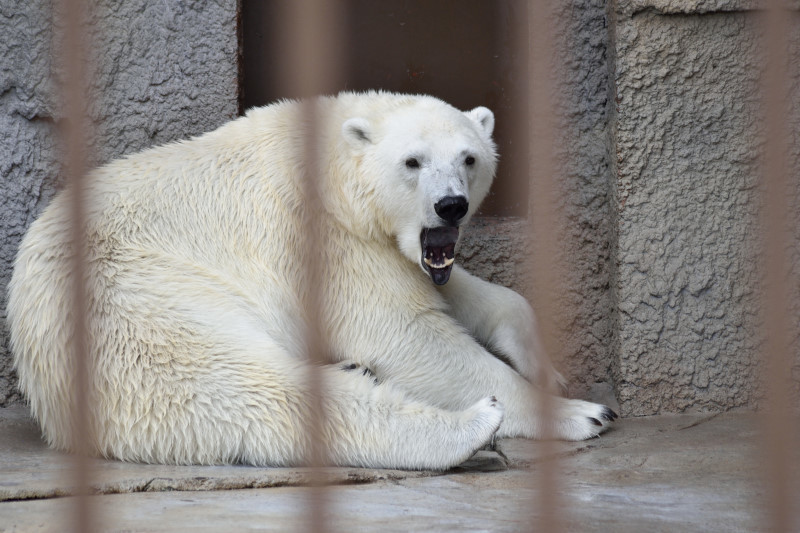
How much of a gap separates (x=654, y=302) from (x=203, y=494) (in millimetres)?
1864

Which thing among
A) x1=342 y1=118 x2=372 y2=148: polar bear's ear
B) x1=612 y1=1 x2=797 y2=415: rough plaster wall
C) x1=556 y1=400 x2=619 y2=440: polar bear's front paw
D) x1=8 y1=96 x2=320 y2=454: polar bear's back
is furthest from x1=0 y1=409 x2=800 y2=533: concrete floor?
x1=342 y1=118 x2=372 y2=148: polar bear's ear

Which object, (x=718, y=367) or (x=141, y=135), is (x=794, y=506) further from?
(x=141, y=135)

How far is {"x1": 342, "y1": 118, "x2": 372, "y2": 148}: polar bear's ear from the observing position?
10.5 ft

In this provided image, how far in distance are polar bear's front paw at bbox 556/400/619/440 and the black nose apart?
728 millimetres

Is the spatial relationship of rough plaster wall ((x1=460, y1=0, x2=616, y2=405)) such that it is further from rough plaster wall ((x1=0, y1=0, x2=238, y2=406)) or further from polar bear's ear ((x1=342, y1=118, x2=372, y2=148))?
rough plaster wall ((x1=0, y1=0, x2=238, y2=406))

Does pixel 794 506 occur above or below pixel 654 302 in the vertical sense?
below

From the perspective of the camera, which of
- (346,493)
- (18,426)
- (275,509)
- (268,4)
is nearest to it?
(275,509)

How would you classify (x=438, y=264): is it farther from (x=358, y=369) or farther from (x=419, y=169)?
(x=358, y=369)

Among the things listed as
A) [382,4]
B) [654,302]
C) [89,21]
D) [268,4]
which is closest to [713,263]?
[654,302]

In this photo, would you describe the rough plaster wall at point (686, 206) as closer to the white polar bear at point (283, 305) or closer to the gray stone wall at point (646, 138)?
the gray stone wall at point (646, 138)

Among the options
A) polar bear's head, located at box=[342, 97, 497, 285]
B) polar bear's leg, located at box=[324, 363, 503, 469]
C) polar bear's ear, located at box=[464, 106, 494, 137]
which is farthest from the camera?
polar bear's ear, located at box=[464, 106, 494, 137]

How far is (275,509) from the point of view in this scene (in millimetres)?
A: 2225

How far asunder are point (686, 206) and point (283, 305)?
149 centimetres

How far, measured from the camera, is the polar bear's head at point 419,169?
308 cm
